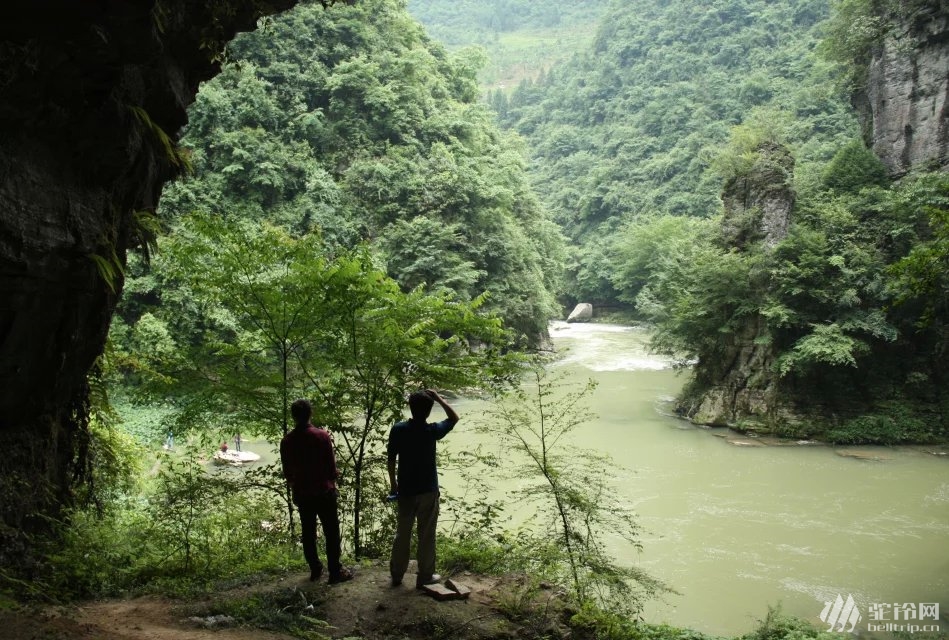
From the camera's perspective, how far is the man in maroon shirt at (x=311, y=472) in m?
5.00

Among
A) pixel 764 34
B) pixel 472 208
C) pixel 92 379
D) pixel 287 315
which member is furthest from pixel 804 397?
pixel 764 34

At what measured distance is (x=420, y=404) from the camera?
4.82 m

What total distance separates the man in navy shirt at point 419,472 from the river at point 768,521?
1.93 metres

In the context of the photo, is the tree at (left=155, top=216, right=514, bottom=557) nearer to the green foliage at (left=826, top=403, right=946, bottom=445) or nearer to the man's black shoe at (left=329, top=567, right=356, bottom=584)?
the man's black shoe at (left=329, top=567, right=356, bottom=584)

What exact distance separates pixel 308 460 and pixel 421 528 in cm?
99

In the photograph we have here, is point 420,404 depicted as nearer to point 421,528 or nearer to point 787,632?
point 421,528

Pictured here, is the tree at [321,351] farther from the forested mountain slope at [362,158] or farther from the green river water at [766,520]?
the forested mountain slope at [362,158]

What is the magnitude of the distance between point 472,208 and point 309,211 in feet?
23.8

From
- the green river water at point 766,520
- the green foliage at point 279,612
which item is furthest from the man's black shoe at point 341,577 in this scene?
the green river water at point 766,520

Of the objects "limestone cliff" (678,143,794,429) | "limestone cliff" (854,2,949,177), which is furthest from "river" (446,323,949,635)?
"limestone cliff" (854,2,949,177)

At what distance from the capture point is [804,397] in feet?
65.8

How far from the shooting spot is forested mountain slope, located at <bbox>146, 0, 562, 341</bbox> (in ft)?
86.1

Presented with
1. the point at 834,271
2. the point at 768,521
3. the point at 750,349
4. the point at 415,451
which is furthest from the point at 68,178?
the point at 750,349

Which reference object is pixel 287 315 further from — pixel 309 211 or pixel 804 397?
pixel 309 211
